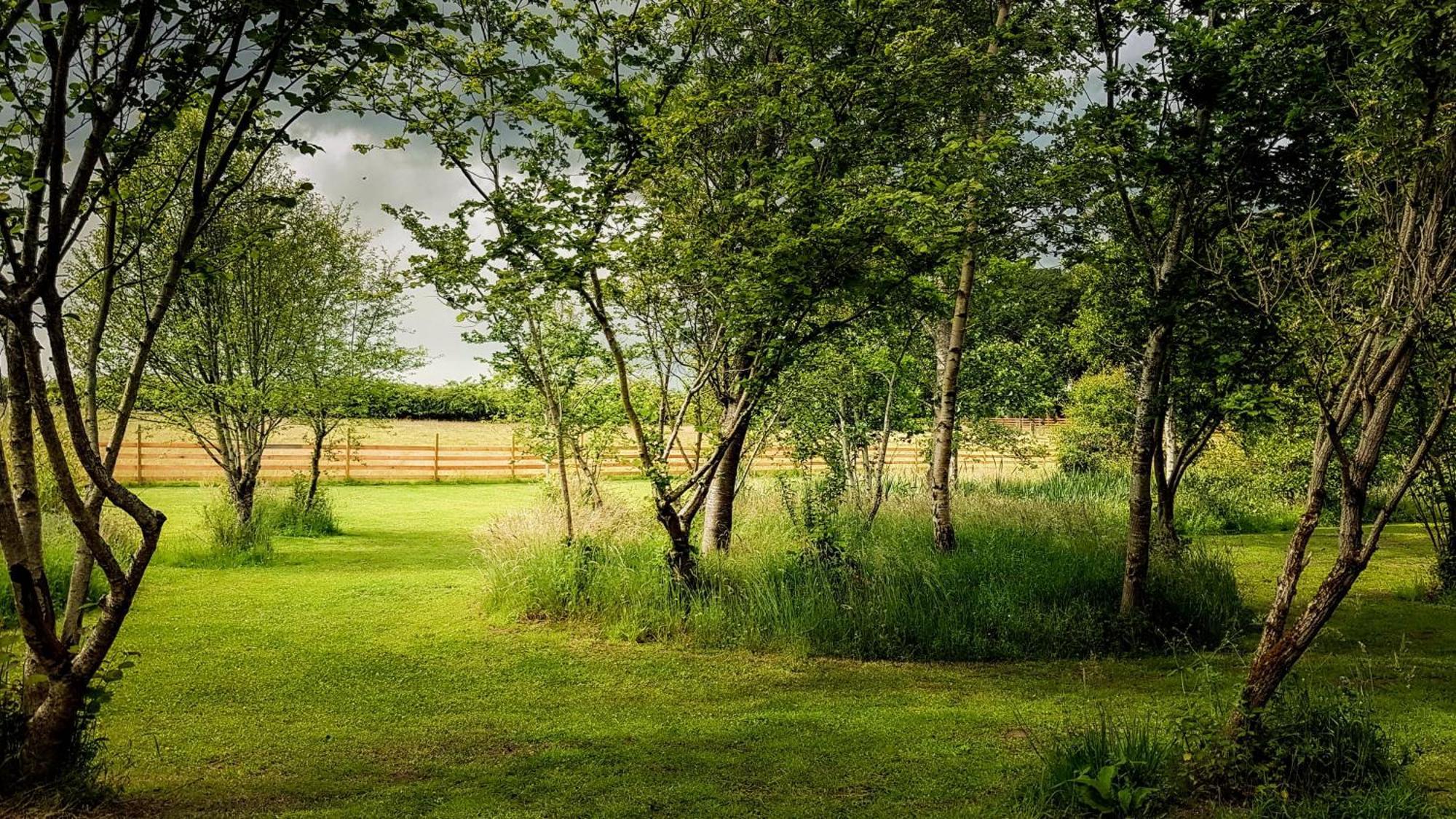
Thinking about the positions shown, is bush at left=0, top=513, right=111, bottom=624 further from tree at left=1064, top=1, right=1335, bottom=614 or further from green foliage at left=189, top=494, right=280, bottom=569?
tree at left=1064, top=1, right=1335, bottom=614

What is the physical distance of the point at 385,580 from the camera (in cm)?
920

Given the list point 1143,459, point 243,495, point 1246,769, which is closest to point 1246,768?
point 1246,769

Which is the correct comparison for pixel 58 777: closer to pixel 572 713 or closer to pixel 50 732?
pixel 50 732

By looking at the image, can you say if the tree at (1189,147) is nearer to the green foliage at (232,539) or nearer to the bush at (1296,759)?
the bush at (1296,759)

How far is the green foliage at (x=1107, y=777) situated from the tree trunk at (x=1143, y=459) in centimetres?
316

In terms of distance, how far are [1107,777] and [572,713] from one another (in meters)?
3.03

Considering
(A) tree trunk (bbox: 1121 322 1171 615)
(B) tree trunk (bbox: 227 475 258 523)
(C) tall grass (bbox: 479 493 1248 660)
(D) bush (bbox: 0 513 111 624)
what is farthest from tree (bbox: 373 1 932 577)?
(B) tree trunk (bbox: 227 475 258 523)

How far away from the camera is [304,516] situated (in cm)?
1295

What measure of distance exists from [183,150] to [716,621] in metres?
8.28

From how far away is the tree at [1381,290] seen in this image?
3459 mm

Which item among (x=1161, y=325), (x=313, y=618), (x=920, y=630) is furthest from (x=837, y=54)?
(x=313, y=618)

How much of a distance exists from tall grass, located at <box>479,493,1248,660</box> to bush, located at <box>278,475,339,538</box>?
5465 mm

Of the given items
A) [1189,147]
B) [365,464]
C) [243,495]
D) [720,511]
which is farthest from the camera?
[365,464]

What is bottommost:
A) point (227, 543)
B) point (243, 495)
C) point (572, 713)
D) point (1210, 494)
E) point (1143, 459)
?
point (572, 713)
